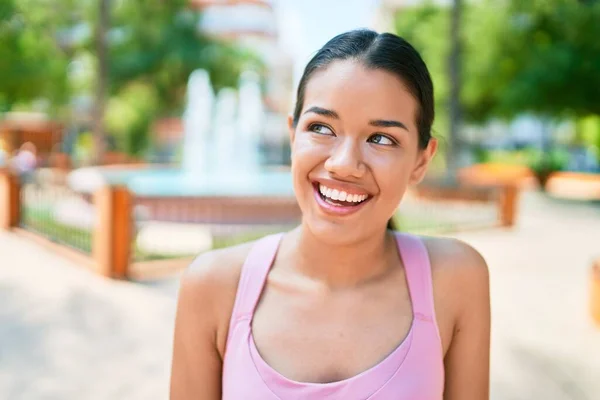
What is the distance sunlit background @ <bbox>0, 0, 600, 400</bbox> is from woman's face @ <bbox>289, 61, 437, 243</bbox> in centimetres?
33

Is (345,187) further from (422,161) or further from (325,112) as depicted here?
(422,161)

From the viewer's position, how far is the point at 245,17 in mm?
49500

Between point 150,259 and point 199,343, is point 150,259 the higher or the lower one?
the lower one

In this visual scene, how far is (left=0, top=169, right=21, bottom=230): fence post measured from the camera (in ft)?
35.1

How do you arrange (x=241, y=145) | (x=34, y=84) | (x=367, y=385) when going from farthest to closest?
(x=241, y=145) < (x=34, y=84) < (x=367, y=385)

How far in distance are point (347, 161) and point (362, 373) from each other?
1.57ft

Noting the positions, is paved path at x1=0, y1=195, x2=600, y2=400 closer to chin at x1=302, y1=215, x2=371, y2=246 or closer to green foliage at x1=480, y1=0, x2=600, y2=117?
chin at x1=302, y1=215, x2=371, y2=246

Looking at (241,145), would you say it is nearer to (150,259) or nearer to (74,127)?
(150,259)

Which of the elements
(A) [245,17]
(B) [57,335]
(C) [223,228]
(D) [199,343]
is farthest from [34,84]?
(A) [245,17]

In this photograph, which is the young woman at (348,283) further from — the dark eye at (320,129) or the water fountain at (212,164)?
the water fountain at (212,164)

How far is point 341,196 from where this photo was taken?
140 cm

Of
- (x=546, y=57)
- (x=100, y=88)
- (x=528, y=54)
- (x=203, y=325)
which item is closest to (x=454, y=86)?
(x=546, y=57)

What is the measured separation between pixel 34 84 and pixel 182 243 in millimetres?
10893

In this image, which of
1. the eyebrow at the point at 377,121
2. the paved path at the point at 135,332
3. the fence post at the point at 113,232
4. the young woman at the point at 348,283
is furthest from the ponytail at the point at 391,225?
the fence post at the point at 113,232
